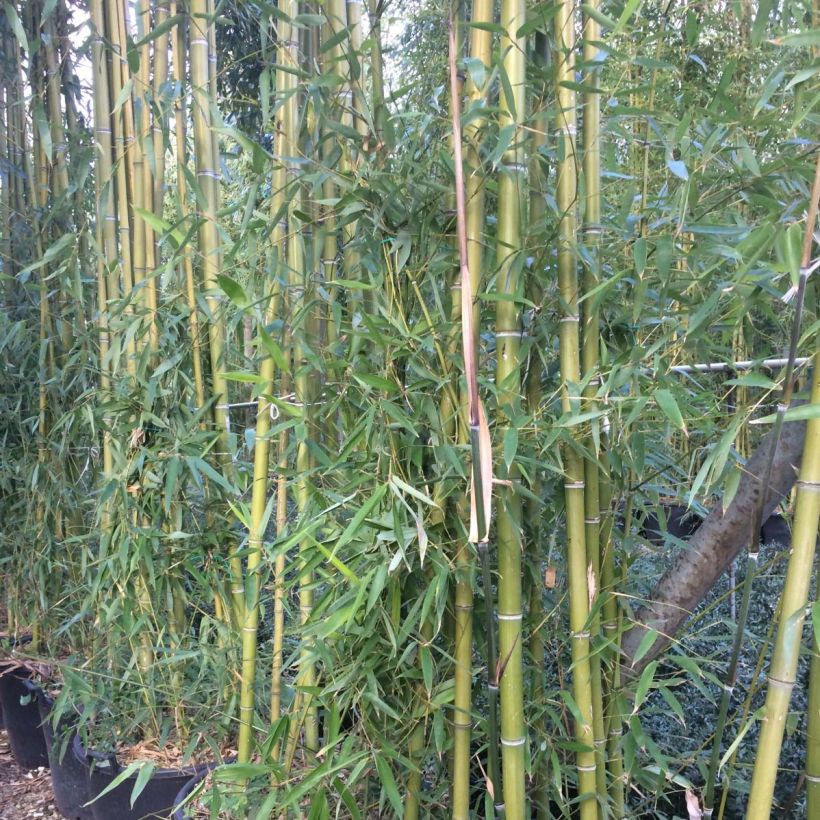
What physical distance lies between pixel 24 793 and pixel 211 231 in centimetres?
213

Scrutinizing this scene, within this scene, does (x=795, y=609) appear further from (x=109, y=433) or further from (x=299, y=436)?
(x=109, y=433)

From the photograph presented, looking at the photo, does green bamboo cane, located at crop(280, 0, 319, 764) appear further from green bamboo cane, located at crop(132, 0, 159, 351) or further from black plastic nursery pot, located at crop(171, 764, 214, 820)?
green bamboo cane, located at crop(132, 0, 159, 351)

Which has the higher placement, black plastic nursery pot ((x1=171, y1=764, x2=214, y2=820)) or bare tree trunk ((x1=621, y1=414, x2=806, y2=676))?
bare tree trunk ((x1=621, y1=414, x2=806, y2=676))

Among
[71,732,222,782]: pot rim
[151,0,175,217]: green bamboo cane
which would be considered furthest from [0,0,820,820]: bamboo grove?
[71,732,222,782]: pot rim

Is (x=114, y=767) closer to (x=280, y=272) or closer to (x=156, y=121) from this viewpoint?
(x=280, y=272)

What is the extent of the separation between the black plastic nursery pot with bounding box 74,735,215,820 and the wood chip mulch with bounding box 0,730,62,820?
0.48 m

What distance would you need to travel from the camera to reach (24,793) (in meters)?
2.73

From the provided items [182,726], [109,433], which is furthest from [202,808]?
[109,433]

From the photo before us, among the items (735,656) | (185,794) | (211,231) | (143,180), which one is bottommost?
(185,794)

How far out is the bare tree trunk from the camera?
121cm

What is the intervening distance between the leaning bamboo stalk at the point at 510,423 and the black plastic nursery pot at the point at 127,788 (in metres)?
1.02

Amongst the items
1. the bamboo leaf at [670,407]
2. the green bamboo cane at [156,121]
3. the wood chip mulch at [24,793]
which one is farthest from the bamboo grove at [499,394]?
the wood chip mulch at [24,793]

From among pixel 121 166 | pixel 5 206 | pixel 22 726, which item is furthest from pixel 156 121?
pixel 22 726

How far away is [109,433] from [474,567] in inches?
44.9
